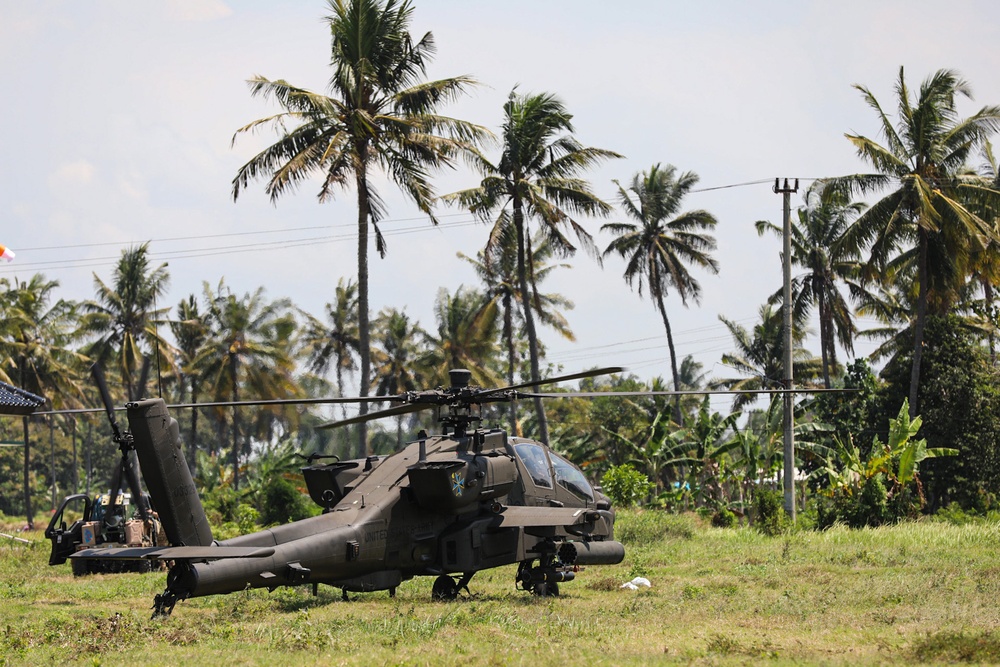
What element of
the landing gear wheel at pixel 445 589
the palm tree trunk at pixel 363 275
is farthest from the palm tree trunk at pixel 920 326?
the landing gear wheel at pixel 445 589

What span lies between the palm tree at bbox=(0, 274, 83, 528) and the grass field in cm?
3079

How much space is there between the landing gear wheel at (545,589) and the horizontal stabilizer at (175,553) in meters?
4.85

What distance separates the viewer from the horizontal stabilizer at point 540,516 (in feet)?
46.0

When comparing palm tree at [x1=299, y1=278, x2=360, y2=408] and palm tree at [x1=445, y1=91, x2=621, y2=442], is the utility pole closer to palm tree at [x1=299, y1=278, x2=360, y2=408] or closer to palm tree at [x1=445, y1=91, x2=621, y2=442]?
palm tree at [x1=445, y1=91, x2=621, y2=442]

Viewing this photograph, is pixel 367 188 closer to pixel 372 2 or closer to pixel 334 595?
pixel 372 2

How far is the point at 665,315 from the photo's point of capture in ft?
146

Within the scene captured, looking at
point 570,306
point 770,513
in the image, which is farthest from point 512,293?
point 770,513

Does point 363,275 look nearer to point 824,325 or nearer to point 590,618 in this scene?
point 590,618

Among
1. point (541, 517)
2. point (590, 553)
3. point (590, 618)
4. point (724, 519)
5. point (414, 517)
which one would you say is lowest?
point (724, 519)

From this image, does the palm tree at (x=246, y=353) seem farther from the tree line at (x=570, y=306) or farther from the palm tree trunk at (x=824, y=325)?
the palm tree trunk at (x=824, y=325)

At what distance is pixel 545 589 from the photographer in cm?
1448

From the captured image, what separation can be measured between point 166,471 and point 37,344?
4161cm

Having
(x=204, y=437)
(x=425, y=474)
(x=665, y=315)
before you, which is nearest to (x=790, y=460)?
(x=425, y=474)

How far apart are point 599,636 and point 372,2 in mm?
20391
